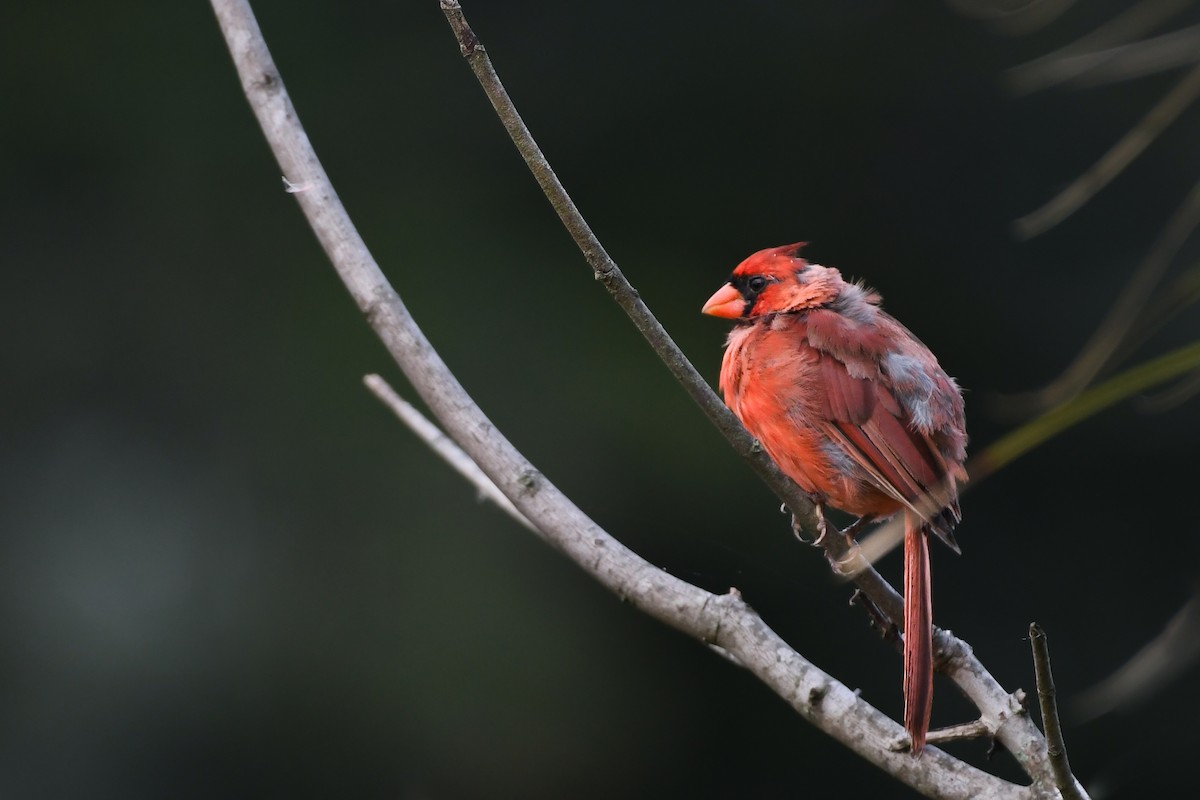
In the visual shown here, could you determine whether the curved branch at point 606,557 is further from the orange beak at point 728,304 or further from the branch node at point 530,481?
the orange beak at point 728,304

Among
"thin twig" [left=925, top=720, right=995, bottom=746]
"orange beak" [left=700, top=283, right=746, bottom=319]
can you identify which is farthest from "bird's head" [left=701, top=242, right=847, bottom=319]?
"thin twig" [left=925, top=720, right=995, bottom=746]

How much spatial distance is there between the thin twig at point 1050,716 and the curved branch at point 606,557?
9 cm

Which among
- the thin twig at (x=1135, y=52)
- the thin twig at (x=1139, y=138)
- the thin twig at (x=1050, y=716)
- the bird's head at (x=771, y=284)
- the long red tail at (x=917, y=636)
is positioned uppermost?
the thin twig at (x=1135, y=52)

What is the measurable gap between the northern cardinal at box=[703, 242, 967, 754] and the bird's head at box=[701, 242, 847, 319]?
10cm

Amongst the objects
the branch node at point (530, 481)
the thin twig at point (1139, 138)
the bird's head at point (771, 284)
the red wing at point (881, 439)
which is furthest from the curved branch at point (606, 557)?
the bird's head at point (771, 284)

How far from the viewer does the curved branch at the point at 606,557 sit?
1531 mm

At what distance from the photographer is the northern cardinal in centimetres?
262

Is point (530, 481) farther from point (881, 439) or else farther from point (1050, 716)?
point (881, 439)

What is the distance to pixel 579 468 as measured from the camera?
→ 5.61 metres

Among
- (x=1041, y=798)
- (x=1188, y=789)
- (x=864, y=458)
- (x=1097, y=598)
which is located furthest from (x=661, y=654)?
(x=1041, y=798)

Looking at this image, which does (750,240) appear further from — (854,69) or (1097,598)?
(1097,598)

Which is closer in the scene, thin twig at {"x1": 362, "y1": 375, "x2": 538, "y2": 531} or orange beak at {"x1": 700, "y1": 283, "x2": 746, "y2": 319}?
thin twig at {"x1": 362, "y1": 375, "x2": 538, "y2": 531}

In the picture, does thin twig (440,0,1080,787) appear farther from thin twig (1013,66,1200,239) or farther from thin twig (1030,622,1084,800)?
thin twig (1013,66,1200,239)

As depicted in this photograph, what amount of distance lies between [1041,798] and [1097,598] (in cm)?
420
